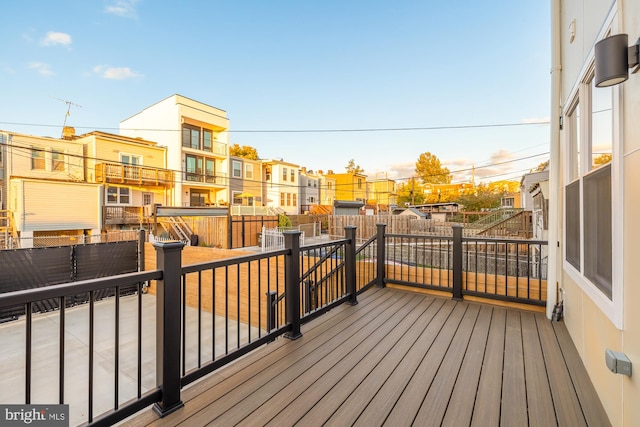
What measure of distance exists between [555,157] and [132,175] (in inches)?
658

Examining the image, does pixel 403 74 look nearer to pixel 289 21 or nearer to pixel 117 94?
pixel 289 21

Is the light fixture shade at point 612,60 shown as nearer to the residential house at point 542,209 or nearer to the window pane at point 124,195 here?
the residential house at point 542,209

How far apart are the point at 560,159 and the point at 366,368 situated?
3.05 meters

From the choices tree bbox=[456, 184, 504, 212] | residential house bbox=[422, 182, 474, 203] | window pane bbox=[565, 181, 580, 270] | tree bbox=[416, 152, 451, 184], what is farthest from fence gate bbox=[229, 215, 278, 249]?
residential house bbox=[422, 182, 474, 203]

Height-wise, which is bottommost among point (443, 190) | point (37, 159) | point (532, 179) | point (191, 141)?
point (532, 179)

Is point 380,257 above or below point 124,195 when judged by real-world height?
below

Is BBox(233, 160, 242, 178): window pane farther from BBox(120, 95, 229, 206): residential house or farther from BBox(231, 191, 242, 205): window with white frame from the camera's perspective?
BBox(231, 191, 242, 205): window with white frame

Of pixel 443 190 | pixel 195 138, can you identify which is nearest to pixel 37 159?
pixel 195 138

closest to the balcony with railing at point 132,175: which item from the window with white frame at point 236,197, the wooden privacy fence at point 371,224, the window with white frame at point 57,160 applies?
the window with white frame at point 57,160

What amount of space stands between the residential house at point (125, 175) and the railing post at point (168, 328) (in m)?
14.7

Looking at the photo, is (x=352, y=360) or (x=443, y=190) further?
(x=443, y=190)

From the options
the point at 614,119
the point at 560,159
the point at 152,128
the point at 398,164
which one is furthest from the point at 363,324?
the point at 398,164

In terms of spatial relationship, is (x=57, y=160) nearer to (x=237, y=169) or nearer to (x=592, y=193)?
(x=237, y=169)

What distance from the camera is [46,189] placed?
38.1 ft
